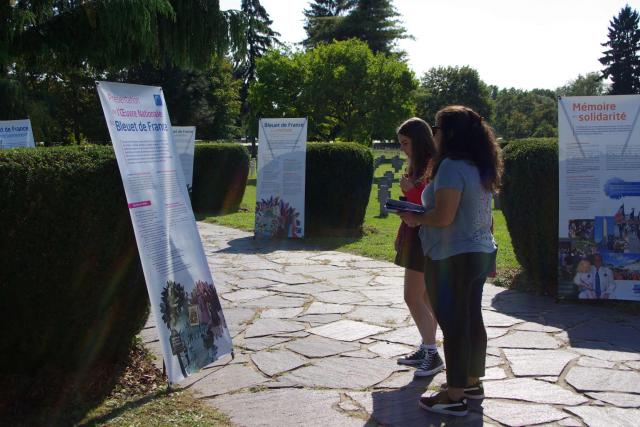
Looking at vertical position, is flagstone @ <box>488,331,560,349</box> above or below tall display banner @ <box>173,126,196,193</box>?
below

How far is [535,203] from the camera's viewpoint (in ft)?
20.1

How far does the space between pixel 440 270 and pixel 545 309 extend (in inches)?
119

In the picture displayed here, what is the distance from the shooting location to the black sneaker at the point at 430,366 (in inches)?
158

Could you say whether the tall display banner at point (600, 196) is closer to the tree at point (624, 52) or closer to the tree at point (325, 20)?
the tree at point (325, 20)

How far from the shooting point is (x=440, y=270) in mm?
3273

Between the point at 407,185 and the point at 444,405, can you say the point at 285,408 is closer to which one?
the point at 444,405

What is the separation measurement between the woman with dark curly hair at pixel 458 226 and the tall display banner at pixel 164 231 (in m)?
1.57

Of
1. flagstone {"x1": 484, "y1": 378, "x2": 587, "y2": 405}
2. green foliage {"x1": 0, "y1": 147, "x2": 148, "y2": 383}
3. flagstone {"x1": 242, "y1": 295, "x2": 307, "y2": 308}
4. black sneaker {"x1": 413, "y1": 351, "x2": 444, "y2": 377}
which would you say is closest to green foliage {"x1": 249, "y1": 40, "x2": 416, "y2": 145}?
flagstone {"x1": 242, "y1": 295, "x2": 307, "y2": 308}

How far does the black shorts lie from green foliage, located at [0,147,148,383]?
1.84 meters

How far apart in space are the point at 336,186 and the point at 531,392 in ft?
22.5

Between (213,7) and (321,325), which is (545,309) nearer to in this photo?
(321,325)

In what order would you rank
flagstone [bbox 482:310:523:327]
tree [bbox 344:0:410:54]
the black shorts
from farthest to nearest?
tree [bbox 344:0:410:54] < flagstone [bbox 482:310:523:327] < the black shorts

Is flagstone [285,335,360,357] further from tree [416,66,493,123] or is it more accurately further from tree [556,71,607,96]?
tree [556,71,607,96]

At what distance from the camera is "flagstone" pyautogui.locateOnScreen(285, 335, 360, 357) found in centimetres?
456
